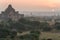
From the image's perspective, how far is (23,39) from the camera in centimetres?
2628

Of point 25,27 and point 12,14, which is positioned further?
point 12,14

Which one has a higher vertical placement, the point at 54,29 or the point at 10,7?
the point at 10,7

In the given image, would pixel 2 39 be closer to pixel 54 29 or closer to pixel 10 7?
pixel 54 29

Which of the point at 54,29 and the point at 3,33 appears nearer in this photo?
the point at 3,33

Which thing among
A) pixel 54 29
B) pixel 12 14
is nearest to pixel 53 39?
pixel 54 29

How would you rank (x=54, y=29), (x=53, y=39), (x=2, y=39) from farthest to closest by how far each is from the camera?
(x=54, y=29) → (x=53, y=39) → (x=2, y=39)

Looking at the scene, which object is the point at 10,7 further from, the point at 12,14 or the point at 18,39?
the point at 18,39

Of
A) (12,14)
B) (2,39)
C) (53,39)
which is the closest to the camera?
(2,39)

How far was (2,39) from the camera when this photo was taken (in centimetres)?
2617

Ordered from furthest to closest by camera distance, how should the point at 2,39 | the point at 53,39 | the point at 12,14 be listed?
the point at 12,14 < the point at 53,39 < the point at 2,39

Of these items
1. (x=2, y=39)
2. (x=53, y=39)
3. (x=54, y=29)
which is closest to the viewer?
(x=2, y=39)

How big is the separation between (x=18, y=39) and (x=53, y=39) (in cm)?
540

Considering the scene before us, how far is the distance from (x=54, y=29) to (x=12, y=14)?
2361 centimetres

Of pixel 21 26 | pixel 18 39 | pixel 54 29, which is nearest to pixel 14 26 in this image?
pixel 21 26
